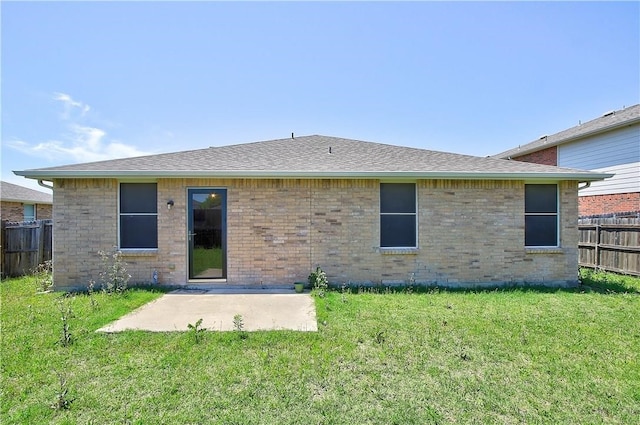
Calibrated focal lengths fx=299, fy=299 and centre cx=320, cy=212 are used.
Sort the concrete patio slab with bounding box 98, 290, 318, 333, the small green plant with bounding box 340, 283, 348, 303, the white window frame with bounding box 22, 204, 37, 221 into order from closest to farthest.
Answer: the concrete patio slab with bounding box 98, 290, 318, 333 < the small green plant with bounding box 340, 283, 348, 303 < the white window frame with bounding box 22, 204, 37, 221

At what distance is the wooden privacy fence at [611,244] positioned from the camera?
8.28 meters

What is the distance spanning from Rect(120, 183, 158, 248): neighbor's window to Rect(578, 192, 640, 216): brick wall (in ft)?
54.8

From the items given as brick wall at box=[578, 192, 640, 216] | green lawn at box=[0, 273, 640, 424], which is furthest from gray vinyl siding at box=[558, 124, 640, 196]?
green lawn at box=[0, 273, 640, 424]

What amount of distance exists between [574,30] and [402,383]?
1014 cm

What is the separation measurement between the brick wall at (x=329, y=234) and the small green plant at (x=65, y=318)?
4.40ft

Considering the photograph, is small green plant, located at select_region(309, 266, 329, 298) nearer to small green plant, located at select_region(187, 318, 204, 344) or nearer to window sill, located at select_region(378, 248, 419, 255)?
window sill, located at select_region(378, 248, 419, 255)

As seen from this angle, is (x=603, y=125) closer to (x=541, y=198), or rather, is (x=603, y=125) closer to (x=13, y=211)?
(x=541, y=198)

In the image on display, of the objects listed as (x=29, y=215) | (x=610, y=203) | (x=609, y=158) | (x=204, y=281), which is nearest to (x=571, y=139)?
(x=609, y=158)

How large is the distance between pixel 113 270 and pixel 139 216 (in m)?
1.34

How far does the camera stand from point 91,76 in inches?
349

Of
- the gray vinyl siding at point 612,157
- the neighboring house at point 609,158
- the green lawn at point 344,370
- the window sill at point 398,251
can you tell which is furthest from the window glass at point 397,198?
the neighboring house at point 609,158

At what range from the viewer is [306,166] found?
718 cm

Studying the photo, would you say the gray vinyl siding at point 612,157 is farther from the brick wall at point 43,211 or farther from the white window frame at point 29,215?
the brick wall at point 43,211

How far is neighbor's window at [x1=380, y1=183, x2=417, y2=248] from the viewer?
7.26m
